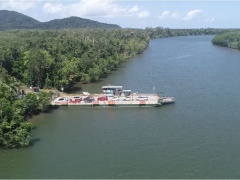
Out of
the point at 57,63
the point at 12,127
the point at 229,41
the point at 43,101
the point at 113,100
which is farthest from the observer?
the point at 229,41

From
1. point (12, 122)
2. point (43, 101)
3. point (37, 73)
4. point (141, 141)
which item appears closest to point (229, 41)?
point (37, 73)

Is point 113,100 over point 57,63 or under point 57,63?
under

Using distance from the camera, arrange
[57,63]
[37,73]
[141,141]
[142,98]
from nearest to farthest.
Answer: [141,141] → [142,98] → [37,73] → [57,63]

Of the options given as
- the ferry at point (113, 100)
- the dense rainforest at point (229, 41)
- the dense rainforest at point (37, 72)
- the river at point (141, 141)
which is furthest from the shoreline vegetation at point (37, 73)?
the dense rainforest at point (229, 41)

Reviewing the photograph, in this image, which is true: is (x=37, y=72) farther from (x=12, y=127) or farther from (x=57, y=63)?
(x=12, y=127)

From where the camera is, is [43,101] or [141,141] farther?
[43,101]

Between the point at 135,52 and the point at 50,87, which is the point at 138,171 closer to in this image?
the point at 50,87

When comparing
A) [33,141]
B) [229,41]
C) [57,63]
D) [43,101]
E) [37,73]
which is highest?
[57,63]

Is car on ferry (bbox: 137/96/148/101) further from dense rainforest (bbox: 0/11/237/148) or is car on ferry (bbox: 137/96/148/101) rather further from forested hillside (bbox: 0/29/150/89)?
forested hillside (bbox: 0/29/150/89)

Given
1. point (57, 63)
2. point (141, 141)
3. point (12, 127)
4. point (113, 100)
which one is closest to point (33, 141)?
point (12, 127)

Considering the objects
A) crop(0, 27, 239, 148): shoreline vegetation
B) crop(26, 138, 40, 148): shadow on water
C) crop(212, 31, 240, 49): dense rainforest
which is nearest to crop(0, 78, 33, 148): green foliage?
crop(0, 27, 239, 148): shoreline vegetation
